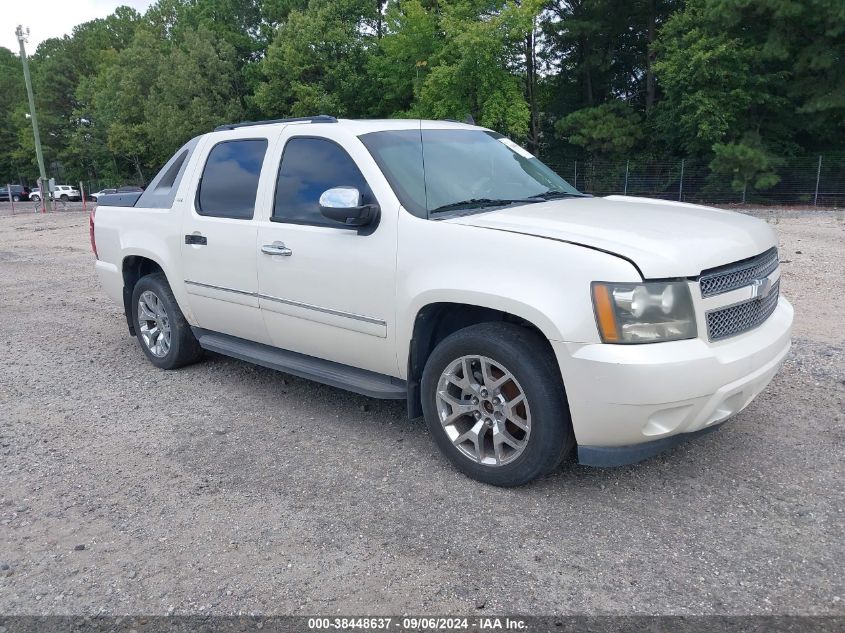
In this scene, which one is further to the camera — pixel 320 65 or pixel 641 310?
pixel 320 65

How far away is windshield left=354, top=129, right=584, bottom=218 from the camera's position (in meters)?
4.00

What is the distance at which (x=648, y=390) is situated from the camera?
10.0ft

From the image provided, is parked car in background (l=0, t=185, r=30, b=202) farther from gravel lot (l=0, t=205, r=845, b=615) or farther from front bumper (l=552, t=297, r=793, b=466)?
front bumper (l=552, t=297, r=793, b=466)

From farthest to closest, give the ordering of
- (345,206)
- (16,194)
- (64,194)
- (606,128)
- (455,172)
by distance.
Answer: (16,194), (64,194), (606,128), (455,172), (345,206)

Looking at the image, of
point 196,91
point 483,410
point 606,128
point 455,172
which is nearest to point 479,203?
point 455,172

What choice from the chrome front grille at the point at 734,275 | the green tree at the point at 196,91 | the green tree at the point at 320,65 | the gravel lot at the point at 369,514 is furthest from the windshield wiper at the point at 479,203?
the green tree at the point at 196,91

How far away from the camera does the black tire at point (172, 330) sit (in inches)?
221

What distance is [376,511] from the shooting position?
3.47m

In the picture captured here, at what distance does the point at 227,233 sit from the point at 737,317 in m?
3.29

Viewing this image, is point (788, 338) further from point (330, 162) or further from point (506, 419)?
point (330, 162)

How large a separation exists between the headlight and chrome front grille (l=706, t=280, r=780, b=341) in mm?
202

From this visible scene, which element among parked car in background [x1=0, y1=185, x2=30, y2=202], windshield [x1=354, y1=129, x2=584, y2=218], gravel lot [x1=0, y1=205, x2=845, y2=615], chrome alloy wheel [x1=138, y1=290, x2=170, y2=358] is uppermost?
windshield [x1=354, y1=129, x2=584, y2=218]

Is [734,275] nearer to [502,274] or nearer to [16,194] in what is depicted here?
[502,274]

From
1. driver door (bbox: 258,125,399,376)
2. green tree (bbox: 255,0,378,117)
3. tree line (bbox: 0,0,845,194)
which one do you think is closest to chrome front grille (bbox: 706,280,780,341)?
Answer: driver door (bbox: 258,125,399,376)
